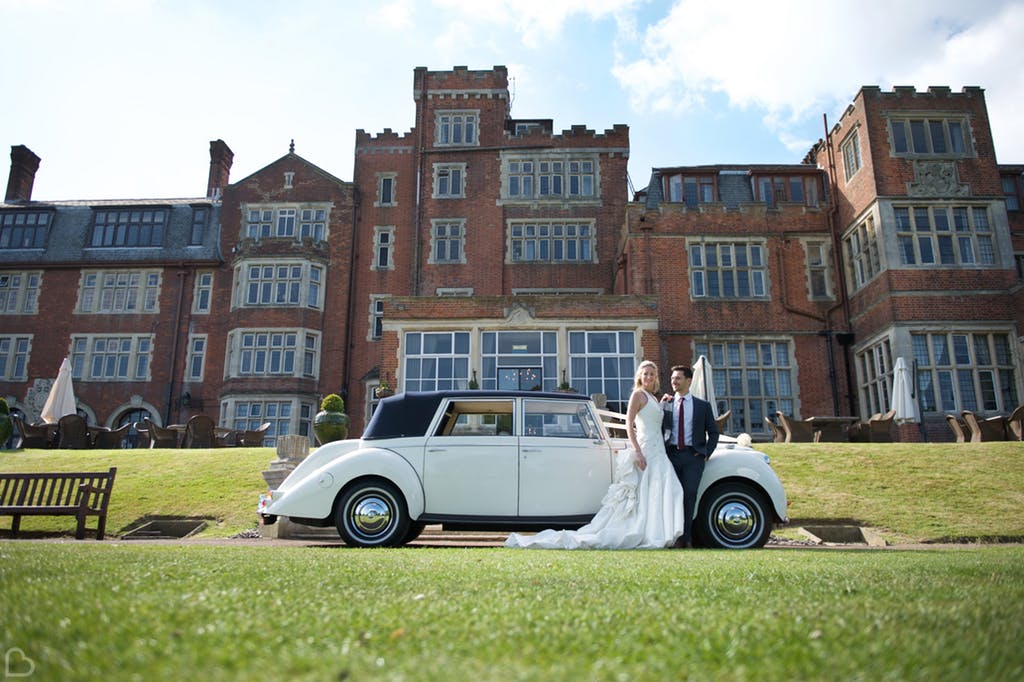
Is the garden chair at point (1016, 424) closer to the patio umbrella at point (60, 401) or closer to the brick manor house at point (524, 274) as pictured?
the brick manor house at point (524, 274)

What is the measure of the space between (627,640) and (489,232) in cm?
2543

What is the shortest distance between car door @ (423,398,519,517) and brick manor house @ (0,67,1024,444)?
399 inches

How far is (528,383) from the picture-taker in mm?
19000

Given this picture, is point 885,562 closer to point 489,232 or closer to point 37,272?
point 489,232

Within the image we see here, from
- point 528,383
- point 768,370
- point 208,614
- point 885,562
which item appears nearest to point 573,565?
point 885,562

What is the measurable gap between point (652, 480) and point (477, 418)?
6.39 ft

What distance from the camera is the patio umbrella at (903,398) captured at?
15992 millimetres

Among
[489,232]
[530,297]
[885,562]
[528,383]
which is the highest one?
[489,232]

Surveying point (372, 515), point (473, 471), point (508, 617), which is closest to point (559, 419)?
point (473, 471)

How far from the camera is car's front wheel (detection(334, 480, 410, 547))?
22.7 ft

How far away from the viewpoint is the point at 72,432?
1892 cm

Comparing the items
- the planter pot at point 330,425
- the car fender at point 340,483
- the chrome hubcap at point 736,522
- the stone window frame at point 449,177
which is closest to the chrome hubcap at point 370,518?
the car fender at point 340,483

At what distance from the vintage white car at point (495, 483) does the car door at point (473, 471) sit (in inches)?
0.4

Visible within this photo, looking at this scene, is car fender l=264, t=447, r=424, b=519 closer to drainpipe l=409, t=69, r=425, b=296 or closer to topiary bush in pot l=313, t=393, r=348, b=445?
topiary bush in pot l=313, t=393, r=348, b=445
